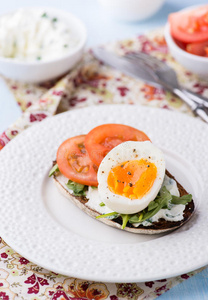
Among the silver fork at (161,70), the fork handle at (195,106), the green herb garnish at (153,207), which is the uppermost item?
the green herb garnish at (153,207)

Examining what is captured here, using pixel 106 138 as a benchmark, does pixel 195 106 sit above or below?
below

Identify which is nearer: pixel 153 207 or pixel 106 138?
pixel 153 207

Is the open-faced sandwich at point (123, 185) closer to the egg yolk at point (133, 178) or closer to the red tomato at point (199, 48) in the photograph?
the egg yolk at point (133, 178)

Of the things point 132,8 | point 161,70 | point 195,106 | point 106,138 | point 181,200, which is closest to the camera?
point 181,200

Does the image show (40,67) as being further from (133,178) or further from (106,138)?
(133,178)

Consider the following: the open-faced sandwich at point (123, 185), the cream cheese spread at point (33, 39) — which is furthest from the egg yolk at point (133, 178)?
the cream cheese spread at point (33, 39)

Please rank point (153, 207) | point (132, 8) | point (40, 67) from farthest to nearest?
point (132, 8), point (40, 67), point (153, 207)

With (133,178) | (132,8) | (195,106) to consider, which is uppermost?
(133,178)

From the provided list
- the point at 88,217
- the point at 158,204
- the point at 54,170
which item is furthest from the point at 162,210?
the point at 54,170

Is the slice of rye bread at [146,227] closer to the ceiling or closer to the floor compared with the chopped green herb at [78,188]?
closer to the floor
